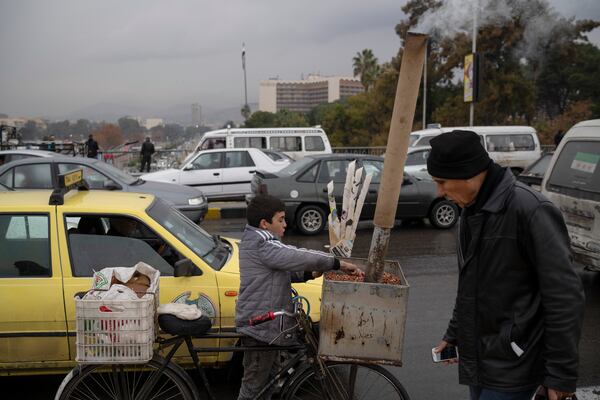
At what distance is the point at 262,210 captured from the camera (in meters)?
3.32

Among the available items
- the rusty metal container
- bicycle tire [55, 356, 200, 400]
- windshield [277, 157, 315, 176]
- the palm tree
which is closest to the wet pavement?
bicycle tire [55, 356, 200, 400]

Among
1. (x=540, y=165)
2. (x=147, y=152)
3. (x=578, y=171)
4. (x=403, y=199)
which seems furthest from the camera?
(x=147, y=152)

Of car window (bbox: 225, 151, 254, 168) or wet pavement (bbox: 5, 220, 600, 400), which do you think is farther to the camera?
car window (bbox: 225, 151, 254, 168)

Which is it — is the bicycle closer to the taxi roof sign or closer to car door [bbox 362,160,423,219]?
the taxi roof sign

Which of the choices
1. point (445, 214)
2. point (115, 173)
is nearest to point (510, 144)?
point (445, 214)

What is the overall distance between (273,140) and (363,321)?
17.2m

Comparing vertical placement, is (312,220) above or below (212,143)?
below

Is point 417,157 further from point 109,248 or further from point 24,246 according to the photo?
point 24,246

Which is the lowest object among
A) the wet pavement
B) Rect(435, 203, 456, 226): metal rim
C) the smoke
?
the wet pavement

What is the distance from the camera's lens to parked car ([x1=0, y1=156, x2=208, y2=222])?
10.2 meters

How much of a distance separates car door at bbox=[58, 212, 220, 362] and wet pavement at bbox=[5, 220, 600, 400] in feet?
2.75

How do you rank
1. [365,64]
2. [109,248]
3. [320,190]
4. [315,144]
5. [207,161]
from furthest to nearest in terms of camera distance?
[365,64] < [315,144] < [207,161] < [320,190] < [109,248]

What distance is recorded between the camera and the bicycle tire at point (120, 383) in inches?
130

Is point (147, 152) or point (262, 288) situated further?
point (147, 152)
